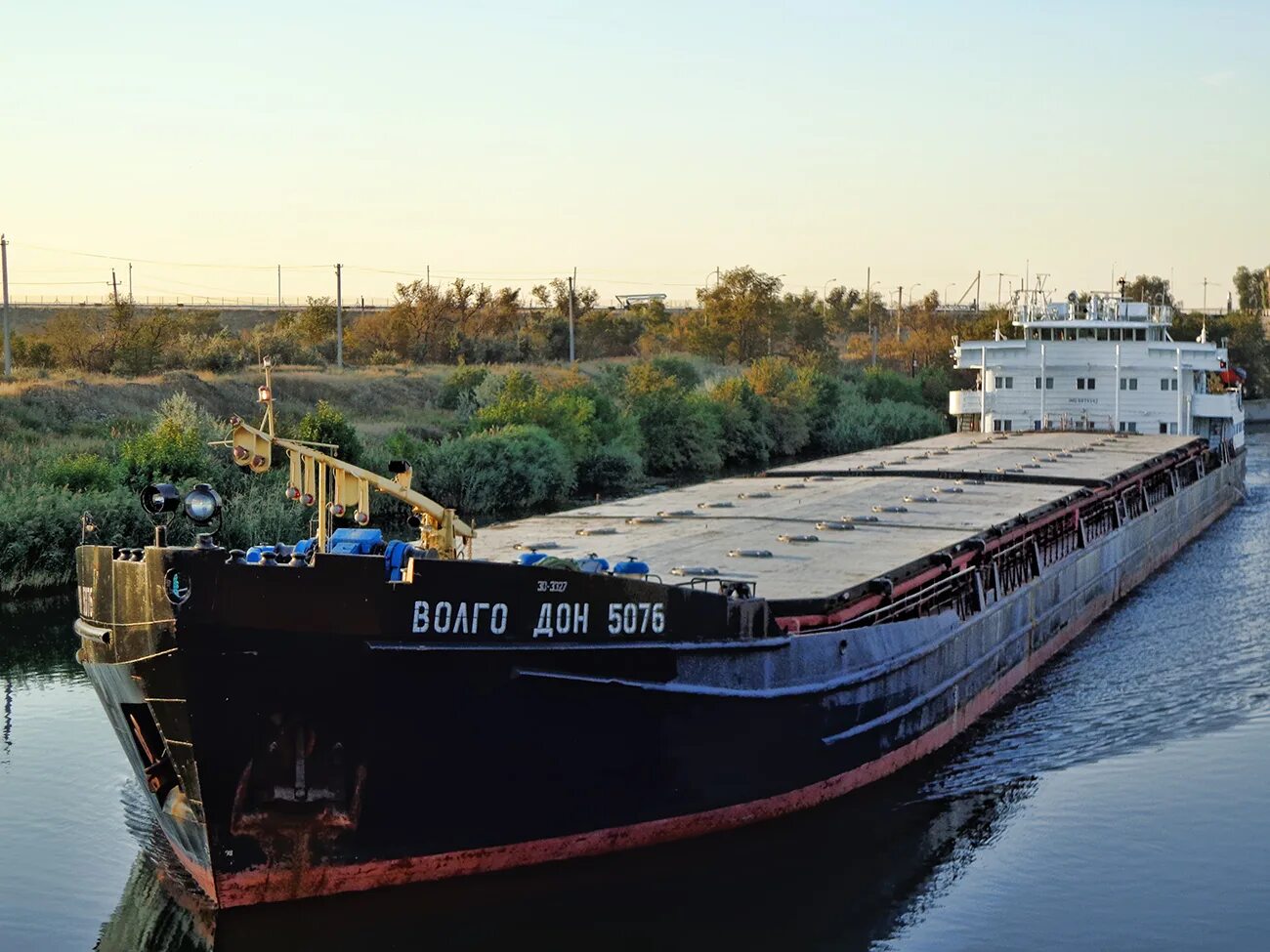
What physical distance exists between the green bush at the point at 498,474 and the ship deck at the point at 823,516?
10160mm

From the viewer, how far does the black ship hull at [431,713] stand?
12.4 m

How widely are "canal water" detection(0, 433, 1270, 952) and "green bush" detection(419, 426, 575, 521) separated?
20.4 meters

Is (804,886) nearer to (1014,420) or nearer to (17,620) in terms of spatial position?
(17,620)

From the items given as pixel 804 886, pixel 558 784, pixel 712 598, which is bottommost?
pixel 804 886

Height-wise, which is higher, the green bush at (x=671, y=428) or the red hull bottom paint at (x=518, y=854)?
the green bush at (x=671, y=428)

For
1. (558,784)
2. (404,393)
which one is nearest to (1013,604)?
(558,784)

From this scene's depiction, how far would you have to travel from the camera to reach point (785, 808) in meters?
15.5

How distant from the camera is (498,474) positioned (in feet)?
137

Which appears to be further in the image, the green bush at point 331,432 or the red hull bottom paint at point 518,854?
the green bush at point 331,432

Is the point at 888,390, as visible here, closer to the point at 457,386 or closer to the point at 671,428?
the point at 671,428

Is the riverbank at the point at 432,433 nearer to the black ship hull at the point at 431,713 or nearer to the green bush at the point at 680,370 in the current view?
the green bush at the point at 680,370

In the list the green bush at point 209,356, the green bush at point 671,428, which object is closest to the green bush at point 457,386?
the green bush at point 671,428

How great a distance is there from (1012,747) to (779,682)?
5.37 m

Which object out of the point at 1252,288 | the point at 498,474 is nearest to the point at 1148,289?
the point at 1252,288
